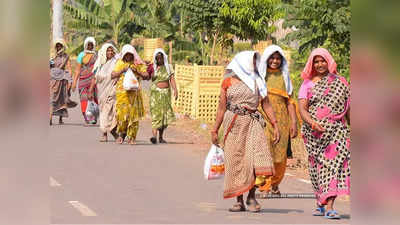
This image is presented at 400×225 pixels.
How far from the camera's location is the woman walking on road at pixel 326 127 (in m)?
10.4

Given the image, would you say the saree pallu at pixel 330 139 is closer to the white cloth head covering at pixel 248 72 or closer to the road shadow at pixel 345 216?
the road shadow at pixel 345 216

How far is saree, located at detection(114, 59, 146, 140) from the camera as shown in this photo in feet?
61.6

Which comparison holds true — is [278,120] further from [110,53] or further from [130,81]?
[110,53]

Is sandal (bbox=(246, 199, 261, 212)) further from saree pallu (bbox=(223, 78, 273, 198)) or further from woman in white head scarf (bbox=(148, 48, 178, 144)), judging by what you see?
woman in white head scarf (bbox=(148, 48, 178, 144))

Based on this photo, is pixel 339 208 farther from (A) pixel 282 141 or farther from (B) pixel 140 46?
(B) pixel 140 46

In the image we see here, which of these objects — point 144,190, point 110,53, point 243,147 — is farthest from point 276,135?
point 110,53

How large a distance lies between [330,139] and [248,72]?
3.61 ft

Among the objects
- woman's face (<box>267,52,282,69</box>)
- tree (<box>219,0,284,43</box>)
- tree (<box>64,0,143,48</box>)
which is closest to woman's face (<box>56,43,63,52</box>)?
tree (<box>219,0,284,43</box>)

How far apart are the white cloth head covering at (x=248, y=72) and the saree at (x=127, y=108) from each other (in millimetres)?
8008
